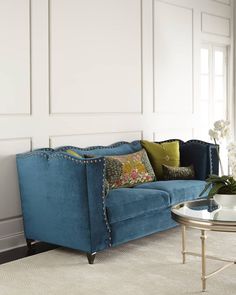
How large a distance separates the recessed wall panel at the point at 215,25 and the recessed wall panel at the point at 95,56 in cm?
138

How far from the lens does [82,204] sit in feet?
12.8

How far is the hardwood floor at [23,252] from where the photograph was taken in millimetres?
4109

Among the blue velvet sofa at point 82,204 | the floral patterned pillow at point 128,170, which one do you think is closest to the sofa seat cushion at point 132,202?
the blue velvet sofa at point 82,204

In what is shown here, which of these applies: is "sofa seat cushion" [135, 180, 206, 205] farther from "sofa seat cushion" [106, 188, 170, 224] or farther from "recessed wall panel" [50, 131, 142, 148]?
"recessed wall panel" [50, 131, 142, 148]

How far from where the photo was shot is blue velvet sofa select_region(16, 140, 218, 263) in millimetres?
3869

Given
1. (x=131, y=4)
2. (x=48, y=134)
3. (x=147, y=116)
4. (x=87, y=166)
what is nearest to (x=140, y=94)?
(x=147, y=116)

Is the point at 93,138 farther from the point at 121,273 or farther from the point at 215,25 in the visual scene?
the point at 215,25

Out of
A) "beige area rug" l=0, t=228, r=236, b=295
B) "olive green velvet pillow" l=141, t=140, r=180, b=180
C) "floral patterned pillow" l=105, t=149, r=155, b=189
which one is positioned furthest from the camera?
"olive green velvet pillow" l=141, t=140, r=180, b=180

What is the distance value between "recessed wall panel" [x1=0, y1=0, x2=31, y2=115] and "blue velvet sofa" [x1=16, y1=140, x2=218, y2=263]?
0.45 m

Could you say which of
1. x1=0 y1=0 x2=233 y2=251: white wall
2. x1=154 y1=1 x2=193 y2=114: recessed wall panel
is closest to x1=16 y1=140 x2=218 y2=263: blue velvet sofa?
x1=0 y1=0 x2=233 y2=251: white wall

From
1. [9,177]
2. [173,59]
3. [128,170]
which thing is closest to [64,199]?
[9,177]

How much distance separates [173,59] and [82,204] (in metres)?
2.92

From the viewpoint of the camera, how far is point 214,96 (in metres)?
7.16

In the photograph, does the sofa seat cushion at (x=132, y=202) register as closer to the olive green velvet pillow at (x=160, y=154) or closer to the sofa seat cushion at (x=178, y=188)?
the sofa seat cushion at (x=178, y=188)
